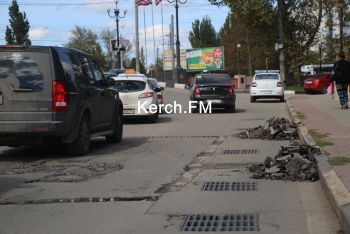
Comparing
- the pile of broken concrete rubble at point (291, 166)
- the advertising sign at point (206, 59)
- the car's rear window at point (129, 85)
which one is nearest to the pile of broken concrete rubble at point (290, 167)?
the pile of broken concrete rubble at point (291, 166)

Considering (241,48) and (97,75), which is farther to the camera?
(241,48)

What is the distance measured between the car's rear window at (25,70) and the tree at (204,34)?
86296 millimetres

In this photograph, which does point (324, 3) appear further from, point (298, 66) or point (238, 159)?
point (238, 159)

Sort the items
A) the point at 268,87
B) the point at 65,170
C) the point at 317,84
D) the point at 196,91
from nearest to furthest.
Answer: the point at 65,170 < the point at 196,91 < the point at 268,87 < the point at 317,84

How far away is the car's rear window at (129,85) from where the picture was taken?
18.2 meters

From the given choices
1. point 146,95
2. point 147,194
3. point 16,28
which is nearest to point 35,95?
point 147,194

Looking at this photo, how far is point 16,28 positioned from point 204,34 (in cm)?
3546

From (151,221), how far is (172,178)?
248 cm

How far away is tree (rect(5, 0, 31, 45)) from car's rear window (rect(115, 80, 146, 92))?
181 ft

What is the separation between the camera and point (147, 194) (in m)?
7.08

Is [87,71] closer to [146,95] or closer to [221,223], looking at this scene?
[221,223]

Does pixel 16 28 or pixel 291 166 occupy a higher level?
pixel 16 28

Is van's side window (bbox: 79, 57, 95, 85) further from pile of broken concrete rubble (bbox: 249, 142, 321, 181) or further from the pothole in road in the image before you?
pile of broken concrete rubble (bbox: 249, 142, 321, 181)

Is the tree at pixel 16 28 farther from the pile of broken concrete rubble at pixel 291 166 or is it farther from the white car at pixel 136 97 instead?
the pile of broken concrete rubble at pixel 291 166
